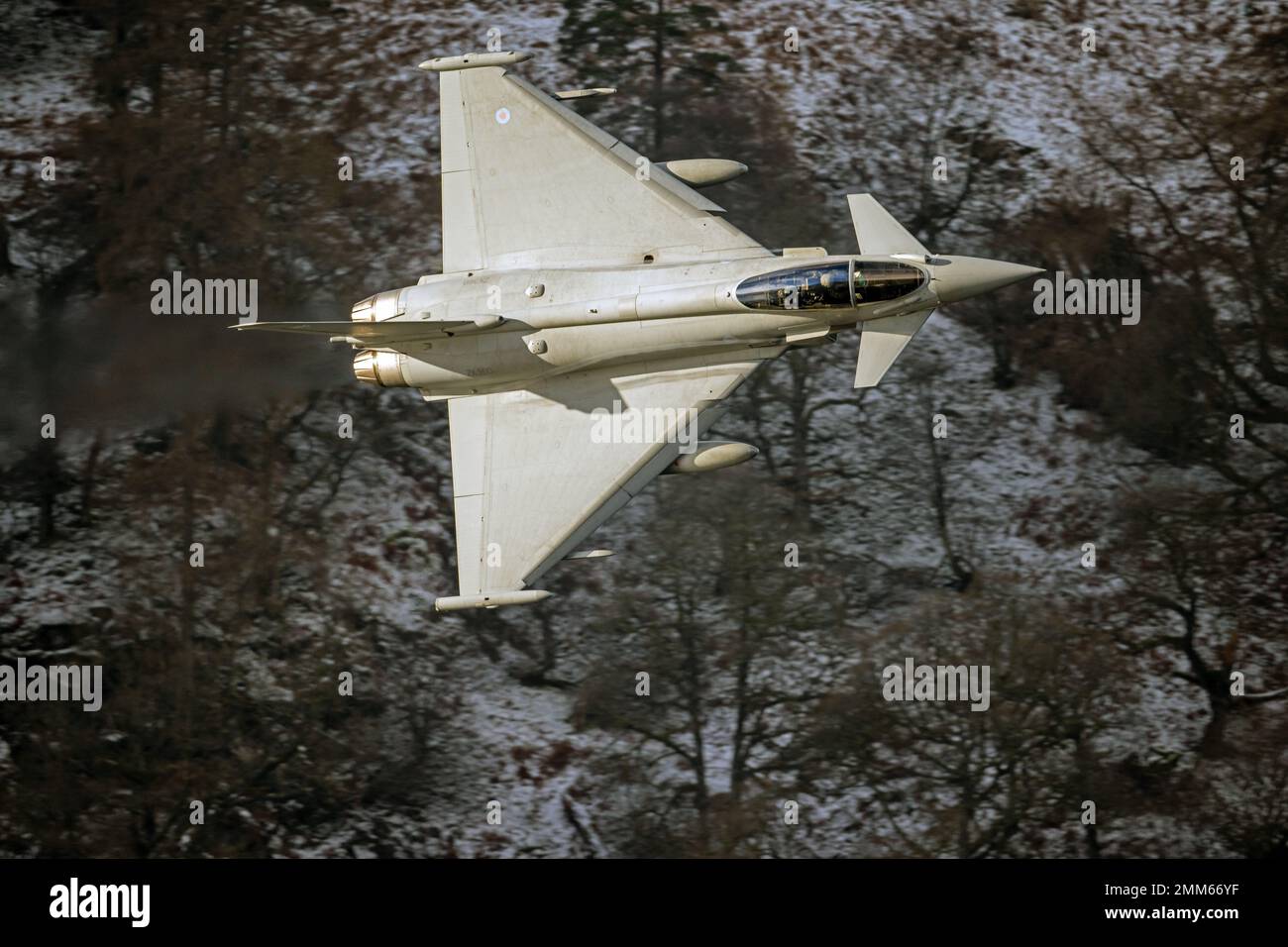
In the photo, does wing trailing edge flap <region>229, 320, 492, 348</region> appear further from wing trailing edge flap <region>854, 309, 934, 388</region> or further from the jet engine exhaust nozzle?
wing trailing edge flap <region>854, 309, 934, 388</region>

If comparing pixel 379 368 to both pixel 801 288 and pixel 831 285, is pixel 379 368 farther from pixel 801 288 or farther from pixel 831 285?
pixel 831 285

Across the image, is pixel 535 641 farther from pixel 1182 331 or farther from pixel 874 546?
pixel 1182 331

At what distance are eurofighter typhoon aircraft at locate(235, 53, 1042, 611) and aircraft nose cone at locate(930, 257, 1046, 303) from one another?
28 millimetres

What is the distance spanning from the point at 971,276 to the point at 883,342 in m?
1.67

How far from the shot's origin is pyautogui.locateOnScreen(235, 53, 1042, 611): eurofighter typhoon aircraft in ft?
89.3

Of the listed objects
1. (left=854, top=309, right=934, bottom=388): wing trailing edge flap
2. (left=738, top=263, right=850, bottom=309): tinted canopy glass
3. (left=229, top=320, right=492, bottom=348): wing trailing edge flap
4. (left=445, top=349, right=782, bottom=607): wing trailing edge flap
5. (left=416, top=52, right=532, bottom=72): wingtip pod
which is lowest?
(left=445, top=349, right=782, bottom=607): wing trailing edge flap

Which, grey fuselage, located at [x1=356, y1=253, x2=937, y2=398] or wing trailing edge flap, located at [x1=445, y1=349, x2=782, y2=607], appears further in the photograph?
wing trailing edge flap, located at [x1=445, y1=349, x2=782, y2=607]

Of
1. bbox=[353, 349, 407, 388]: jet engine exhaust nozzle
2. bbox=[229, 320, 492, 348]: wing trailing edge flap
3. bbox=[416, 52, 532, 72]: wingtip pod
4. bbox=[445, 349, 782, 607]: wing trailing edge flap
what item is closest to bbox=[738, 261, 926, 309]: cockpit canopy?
bbox=[445, 349, 782, 607]: wing trailing edge flap

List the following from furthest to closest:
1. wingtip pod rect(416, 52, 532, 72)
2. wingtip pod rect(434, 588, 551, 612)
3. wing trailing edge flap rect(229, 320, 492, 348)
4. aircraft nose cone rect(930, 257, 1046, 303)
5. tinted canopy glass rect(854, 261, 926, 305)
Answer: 1. wingtip pod rect(416, 52, 532, 72)
2. wingtip pod rect(434, 588, 551, 612)
3. wing trailing edge flap rect(229, 320, 492, 348)
4. aircraft nose cone rect(930, 257, 1046, 303)
5. tinted canopy glass rect(854, 261, 926, 305)

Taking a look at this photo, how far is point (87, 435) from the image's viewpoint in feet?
109

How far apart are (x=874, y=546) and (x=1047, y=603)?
3254mm

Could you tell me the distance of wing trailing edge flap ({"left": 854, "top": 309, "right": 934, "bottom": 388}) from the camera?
27141 millimetres

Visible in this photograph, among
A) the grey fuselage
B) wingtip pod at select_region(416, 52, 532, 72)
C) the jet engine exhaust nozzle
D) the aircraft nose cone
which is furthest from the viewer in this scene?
wingtip pod at select_region(416, 52, 532, 72)

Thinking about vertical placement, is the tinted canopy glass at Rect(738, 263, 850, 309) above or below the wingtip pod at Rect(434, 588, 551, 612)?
above
